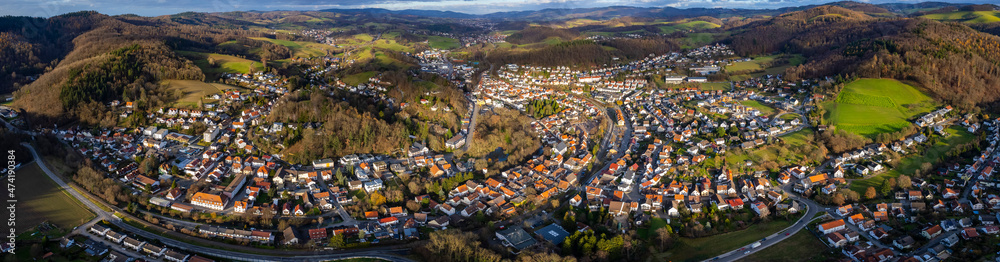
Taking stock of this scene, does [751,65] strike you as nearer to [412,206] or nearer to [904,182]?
[904,182]

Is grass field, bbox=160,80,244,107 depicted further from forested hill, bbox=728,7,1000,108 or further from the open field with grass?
the open field with grass

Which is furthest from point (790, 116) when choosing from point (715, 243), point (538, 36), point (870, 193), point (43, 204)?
point (538, 36)

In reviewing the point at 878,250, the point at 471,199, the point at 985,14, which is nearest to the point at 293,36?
the point at 471,199

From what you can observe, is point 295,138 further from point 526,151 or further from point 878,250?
point 878,250

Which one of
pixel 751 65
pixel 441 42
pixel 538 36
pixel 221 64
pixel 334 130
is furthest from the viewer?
pixel 538 36

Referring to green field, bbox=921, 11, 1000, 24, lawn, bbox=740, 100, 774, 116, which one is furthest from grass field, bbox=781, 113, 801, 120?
green field, bbox=921, 11, 1000, 24

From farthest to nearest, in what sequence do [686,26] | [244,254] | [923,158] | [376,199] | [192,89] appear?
[686,26], [192,89], [923,158], [376,199], [244,254]

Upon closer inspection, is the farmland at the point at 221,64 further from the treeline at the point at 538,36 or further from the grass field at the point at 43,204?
the treeline at the point at 538,36
